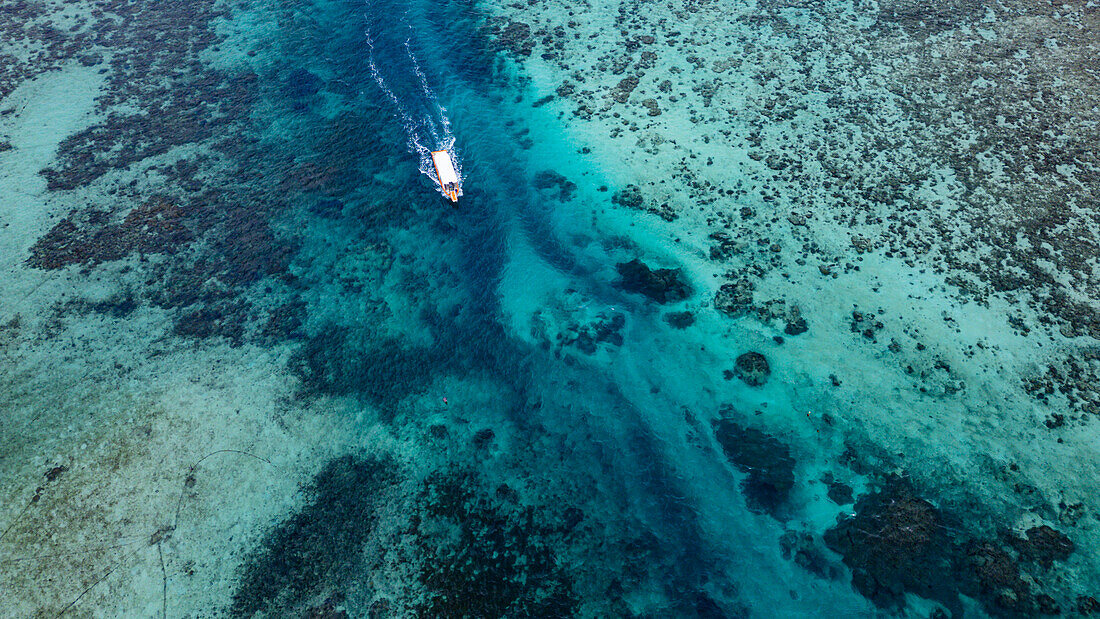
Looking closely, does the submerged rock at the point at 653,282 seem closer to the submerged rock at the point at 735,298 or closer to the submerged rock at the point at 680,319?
the submerged rock at the point at 680,319

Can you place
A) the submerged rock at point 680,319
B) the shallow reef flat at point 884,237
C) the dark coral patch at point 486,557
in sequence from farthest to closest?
the submerged rock at point 680,319 < the shallow reef flat at point 884,237 < the dark coral patch at point 486,557

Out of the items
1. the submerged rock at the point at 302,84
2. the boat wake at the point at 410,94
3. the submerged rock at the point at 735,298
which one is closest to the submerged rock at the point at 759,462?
the submerged rock at the point at 735,298

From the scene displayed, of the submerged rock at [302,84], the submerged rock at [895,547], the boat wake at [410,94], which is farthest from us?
the submerged rock at [302,84]

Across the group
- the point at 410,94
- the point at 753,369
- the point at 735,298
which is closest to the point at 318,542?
the point at 753,369

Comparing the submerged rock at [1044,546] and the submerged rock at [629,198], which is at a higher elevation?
the submerged rock at [629,198]

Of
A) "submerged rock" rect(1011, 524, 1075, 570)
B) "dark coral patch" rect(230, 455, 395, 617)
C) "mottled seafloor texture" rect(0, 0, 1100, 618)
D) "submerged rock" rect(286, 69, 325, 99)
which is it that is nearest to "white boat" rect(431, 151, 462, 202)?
"mottled seafloor texture" rect(0, 0, 1100, 618)

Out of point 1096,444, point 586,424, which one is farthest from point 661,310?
point 1096,444

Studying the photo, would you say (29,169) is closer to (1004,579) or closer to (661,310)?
(661,310)
